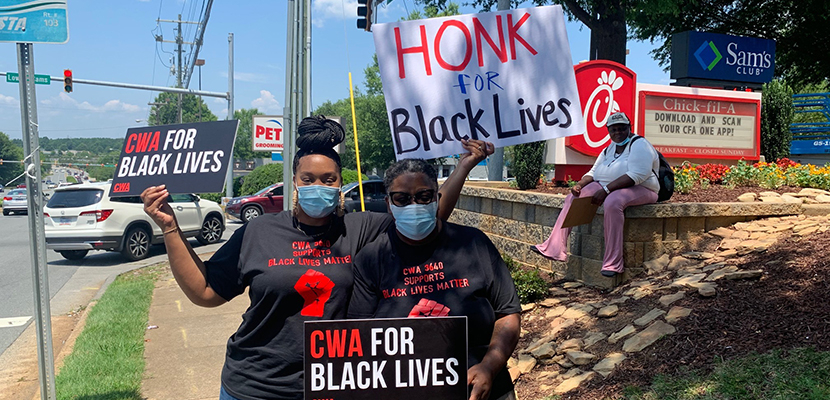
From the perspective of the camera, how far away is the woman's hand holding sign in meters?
2.56

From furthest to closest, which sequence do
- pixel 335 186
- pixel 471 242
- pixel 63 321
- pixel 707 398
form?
pixel 63 321
pixel 707 398
pixel 335 186
pixel 471 242

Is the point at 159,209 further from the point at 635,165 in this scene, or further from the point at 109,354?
the point at 635,165

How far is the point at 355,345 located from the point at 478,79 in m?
1.99

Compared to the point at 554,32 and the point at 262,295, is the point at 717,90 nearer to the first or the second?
the point at 554,32

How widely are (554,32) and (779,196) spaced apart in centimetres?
465

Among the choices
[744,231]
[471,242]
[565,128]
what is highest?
[565,128]

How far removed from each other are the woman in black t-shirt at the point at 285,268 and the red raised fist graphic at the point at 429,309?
293 millimetres

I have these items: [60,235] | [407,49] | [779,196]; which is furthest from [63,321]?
[779,196]

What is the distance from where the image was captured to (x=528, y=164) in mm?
8492

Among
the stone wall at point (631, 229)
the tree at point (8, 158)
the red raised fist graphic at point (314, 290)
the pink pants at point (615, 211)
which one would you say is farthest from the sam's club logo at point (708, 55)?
the tree at point (8, 158)

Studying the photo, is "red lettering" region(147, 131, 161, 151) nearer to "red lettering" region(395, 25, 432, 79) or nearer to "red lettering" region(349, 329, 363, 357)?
"red lettering" region(395, 25, 432, 79)

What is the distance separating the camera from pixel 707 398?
3346 mm

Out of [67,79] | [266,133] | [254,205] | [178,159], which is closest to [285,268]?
[178,159]

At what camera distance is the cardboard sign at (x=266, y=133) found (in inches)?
752
